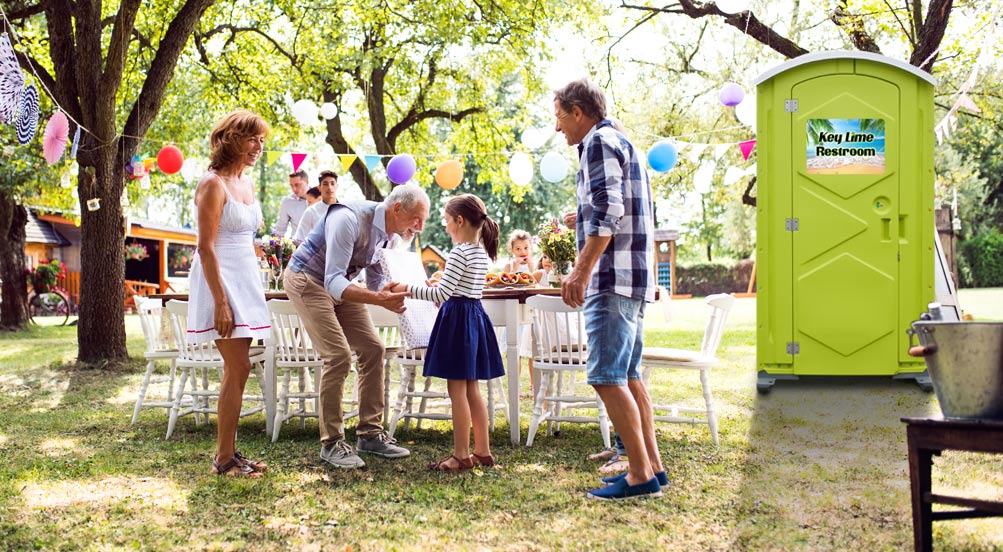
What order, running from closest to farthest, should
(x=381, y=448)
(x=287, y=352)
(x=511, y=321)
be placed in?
1. (x=381, y=448)
2. (x=511, y=321)
3. (x=287, y=352)

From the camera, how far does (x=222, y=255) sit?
383 cm

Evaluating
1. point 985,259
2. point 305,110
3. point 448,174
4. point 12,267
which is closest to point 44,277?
point 12,267

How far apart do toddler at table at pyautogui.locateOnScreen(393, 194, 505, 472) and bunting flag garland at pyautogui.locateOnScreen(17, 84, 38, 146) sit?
12.8ft

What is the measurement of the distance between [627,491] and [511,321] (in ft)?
5.12

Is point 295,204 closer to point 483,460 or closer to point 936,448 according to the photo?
point 483,460

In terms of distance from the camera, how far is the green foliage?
92.9ft

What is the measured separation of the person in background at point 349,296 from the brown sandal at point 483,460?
0.46 meters

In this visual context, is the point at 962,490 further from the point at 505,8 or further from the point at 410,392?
the point at 505,8

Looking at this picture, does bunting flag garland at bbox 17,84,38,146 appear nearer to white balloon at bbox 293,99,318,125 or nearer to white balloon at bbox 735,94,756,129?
white balloon at bbox 293,99,318,125

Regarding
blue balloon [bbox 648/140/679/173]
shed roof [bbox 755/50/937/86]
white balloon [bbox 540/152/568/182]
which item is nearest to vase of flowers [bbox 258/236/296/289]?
shed roof [bbox 755/50/937/86]

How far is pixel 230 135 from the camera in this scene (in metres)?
3.75

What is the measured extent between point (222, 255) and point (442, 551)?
1.74 metres

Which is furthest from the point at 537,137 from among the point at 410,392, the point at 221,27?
the point at 410,392

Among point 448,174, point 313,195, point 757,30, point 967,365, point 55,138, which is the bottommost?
point 967,365
